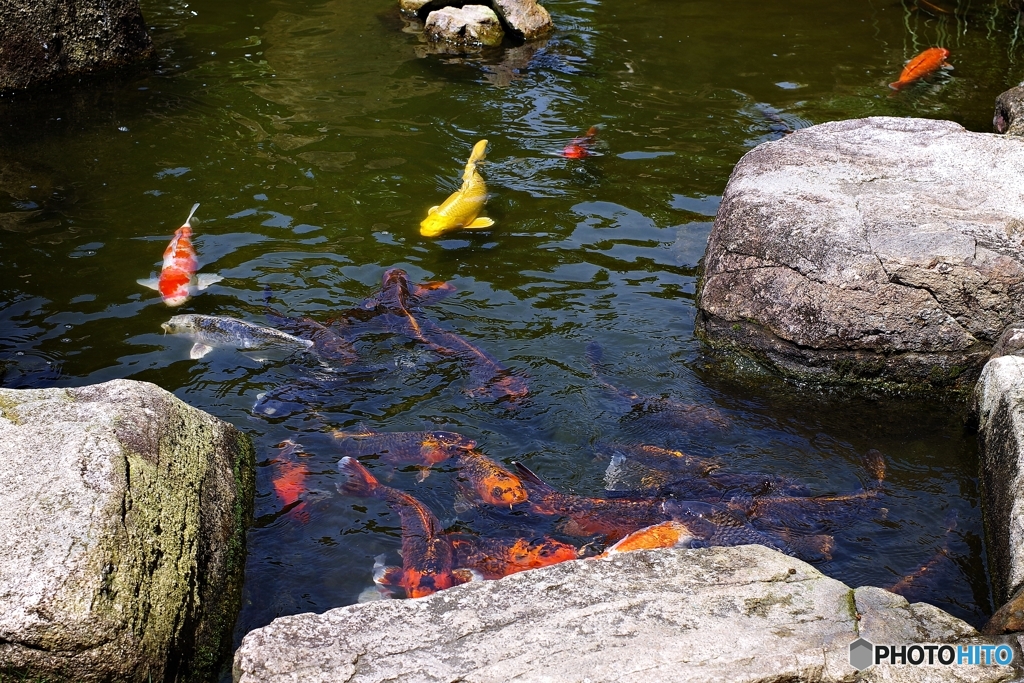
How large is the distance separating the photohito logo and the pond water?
0.97 m

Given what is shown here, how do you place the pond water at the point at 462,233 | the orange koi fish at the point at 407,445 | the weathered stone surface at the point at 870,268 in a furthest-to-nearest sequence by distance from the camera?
the weathered stone surface at the point at 870,268 → the orange koi fish at the point at 407,445 → the pond water at the point at 462,233

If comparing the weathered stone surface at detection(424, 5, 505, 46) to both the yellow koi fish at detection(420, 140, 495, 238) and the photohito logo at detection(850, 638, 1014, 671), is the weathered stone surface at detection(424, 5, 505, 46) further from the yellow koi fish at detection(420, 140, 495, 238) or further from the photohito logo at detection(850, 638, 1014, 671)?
the photohito logo at detection(850, 638, 1014, 671)

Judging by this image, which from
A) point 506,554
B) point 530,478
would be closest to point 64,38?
point 530,478

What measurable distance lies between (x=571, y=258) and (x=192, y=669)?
199 inches

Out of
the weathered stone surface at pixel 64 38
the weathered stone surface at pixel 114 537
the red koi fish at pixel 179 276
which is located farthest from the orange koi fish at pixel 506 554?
the weathered stone surface at pixel 64 38

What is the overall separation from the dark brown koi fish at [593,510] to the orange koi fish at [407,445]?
0.55 meters

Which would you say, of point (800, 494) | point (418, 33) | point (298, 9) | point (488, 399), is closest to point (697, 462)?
point (800, 494)

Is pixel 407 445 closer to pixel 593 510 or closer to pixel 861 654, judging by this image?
pixel 593 510

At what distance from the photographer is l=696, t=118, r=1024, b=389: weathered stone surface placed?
6055 millimetres

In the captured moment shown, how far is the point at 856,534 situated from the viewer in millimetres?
5082

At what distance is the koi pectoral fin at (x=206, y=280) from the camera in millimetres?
7516

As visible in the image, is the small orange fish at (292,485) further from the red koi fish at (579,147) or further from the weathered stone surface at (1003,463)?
the red koi fish at (579,147)

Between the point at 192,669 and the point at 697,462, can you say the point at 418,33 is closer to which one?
the point at 697,462

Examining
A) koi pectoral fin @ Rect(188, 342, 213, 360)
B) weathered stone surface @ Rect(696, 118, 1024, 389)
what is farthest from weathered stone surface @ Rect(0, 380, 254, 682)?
weathered stone surface @ Rect(696, 118, 1024, 389)
